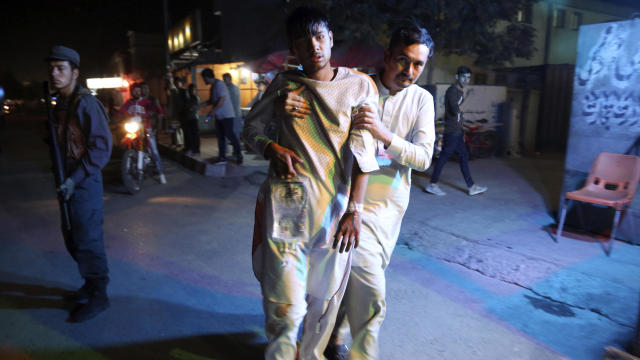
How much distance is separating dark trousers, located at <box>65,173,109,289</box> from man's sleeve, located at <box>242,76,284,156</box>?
180 cm

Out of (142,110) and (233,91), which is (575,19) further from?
(142,110)

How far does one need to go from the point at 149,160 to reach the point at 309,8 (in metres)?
7.36

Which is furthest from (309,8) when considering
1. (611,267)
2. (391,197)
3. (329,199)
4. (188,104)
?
(188,104)

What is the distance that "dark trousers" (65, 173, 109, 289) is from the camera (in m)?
3.24

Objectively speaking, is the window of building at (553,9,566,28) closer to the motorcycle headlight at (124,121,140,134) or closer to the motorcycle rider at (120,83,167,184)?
the motorcycle rider at (120,83,167,184)

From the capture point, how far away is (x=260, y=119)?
2.12 m

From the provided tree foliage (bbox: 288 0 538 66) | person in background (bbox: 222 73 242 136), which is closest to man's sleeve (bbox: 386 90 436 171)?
person in background (bbox: 222 73 242 136)

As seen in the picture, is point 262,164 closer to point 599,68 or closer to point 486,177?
point 486,177

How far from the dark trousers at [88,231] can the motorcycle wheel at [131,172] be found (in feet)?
14.7

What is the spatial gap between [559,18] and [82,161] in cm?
2470

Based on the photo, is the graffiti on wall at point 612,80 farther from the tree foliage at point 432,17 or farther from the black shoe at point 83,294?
the tree foliage at point 432,17

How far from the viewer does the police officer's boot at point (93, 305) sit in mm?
3275

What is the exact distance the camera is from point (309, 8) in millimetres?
1928

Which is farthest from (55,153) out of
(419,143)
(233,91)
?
(233,91)
